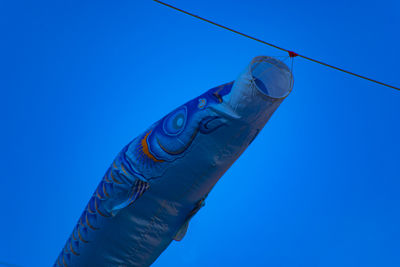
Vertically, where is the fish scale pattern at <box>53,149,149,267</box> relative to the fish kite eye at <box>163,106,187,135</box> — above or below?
below

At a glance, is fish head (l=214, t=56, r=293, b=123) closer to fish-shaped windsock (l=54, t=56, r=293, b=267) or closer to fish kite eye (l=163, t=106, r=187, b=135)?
fish-shaped windsock (l=54, t=56, r=293, b=267)

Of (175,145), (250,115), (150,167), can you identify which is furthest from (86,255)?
(250,115)

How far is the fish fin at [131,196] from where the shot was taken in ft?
10.6

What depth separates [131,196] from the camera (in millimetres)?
3266

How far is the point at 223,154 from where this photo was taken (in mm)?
3045

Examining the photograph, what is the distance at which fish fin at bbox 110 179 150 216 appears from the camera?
322 centimetres

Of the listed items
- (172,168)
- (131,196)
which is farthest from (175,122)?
(131,196)

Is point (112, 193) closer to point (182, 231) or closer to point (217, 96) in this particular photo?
point (182, 231)

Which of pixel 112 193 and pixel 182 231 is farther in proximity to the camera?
pixel 182 231

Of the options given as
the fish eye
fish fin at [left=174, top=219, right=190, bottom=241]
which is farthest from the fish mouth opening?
fish fin at [left=174, top=219, right=190, bottom=241]

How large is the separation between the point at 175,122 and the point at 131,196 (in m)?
0.62

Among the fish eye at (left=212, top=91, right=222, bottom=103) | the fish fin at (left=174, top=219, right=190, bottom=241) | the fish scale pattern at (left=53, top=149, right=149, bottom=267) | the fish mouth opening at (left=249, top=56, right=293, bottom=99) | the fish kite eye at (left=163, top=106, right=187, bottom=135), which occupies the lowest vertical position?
the fish scale pattern at (left=53, top=149, right=149, bottom=267)

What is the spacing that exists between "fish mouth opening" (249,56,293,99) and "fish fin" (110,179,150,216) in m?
1.04

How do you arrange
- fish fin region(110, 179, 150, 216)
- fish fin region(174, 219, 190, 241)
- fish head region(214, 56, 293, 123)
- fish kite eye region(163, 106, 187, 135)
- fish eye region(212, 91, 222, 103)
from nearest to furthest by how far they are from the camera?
fish head region(214, 56, 293, 123) → fish eye region(212, 91, 222, 103) → fish kite eye region(163, 106, 187, 135) → fish fin region(110, 179, 150, 216) → fish fin region(174, 219, 190, 241)
